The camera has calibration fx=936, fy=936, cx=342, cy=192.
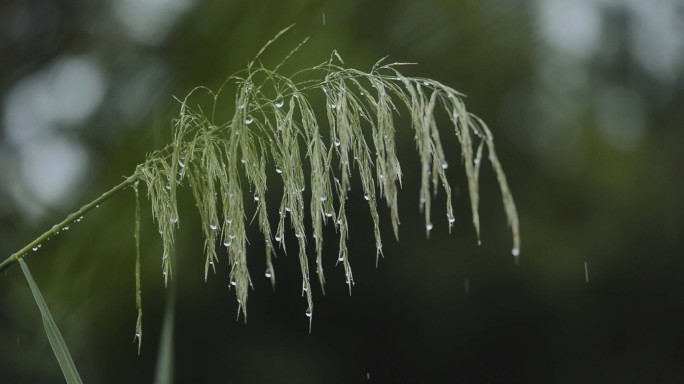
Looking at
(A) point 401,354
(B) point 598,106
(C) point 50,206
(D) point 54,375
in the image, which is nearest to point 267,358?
(A) point 401,354

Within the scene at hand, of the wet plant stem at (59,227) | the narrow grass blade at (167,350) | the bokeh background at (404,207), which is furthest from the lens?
the bokeh background at (404,207)

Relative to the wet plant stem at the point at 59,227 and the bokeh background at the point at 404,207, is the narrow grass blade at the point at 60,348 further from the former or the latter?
the bokeh background at the point at 404,207

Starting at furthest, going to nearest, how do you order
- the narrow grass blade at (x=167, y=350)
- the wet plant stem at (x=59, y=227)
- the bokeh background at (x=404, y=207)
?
1. the bokeh background at (x=404, y=207)
2. the wet plant stem at (x=59, y=227)
3. the narrow grass blade at (x=167, y=350)

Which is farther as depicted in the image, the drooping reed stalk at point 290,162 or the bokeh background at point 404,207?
the bokeh background at point 404,207

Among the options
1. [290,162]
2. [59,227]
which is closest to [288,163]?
[290,162]

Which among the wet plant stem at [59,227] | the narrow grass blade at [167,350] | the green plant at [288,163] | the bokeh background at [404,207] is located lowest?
the narrow grass blade at [167,350]

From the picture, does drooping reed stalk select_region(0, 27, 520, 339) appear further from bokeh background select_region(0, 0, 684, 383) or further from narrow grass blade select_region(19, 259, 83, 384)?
bokeh background select_region(0, 0, 684, 383)

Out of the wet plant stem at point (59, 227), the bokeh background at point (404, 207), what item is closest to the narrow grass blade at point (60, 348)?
the wet plant stem at point (59, 227)

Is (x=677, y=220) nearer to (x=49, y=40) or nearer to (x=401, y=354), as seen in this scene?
(x=401, y=354)
